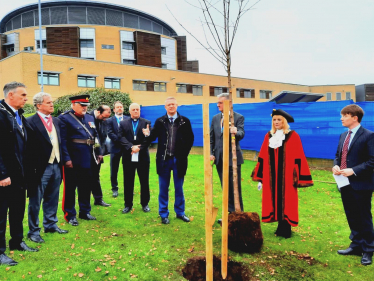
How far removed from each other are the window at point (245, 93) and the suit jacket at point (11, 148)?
47.3 meters

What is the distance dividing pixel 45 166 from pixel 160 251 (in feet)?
7.24

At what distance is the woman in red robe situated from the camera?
182 inches

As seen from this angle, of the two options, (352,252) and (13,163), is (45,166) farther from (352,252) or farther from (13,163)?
(352,252)

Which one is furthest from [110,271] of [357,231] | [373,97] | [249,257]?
[373,97]

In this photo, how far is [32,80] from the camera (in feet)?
98.6

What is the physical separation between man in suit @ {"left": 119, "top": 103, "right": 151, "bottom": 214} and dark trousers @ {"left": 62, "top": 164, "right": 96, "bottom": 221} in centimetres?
78

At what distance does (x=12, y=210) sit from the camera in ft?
13.4

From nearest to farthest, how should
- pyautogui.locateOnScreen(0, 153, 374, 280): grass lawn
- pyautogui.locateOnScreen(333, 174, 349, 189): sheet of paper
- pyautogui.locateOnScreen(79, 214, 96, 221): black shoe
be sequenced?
pyautogui.locateOnScreen(0, 153, 374, 280): grass lawn → pyautogui.locateOnScreen(333, 174, 349, 189): sheet of paper → pyautogui.locateOnScreen(79, 214, 96, 221): black shoe

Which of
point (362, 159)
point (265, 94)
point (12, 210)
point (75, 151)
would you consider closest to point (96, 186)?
point (75, 151)

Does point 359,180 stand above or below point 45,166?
below

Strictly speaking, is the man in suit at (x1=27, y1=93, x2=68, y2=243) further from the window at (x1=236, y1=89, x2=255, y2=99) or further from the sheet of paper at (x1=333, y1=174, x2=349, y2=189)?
the window at (x1=236, y1=89, x2=255, y2=99)

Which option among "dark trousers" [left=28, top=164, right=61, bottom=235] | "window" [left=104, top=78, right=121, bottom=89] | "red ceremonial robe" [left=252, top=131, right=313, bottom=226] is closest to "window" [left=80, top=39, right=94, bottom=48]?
"window" [left=104, top=78, right=121, bottom=89]

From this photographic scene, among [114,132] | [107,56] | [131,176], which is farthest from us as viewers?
[107,56]

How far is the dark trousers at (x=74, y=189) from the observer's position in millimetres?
5340
